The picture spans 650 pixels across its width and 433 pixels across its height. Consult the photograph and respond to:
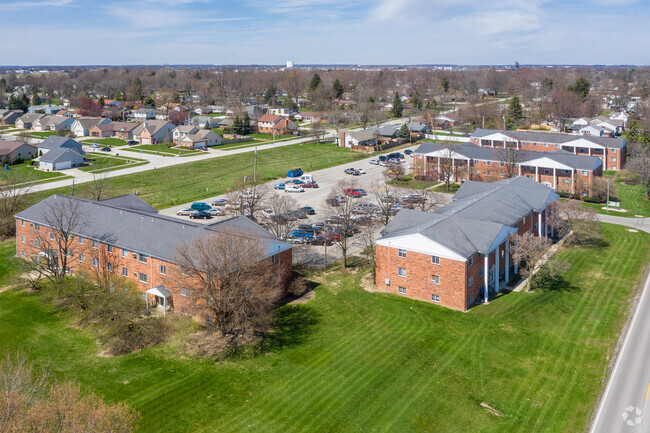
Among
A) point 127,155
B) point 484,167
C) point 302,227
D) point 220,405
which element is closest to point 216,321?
point 220,405

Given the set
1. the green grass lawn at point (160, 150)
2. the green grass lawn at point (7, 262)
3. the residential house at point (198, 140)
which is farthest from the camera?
the residential house at point (198, 140)

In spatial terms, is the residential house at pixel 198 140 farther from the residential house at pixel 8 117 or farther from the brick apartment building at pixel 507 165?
the residential house at pixel 8 117

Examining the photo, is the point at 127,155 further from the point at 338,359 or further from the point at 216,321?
the point at 338,359

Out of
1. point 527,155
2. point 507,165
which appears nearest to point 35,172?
point 507,165

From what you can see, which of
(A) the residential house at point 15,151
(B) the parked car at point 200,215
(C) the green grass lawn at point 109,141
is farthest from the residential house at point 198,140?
Result: (B) the parked car at point 200,215

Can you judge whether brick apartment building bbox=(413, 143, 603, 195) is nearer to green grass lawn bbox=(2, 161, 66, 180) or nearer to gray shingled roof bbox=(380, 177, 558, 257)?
gray shingled roof bbox=(380, 177, 558, 257)
